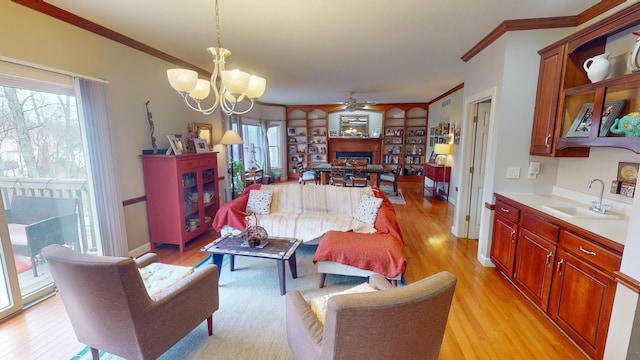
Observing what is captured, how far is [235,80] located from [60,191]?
224 cm

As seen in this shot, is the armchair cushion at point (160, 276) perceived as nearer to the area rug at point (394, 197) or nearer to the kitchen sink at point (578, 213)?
the kitchen sink at point (578, 213)

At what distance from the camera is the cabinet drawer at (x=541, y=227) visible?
6.76ft

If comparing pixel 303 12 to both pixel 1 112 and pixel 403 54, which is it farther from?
pixel 1 112

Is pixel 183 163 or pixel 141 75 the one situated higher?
pixel 141 75

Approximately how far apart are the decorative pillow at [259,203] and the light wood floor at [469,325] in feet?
2.84

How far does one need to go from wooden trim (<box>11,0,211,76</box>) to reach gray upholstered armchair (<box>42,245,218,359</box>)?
7.23ft

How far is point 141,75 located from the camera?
129 inches

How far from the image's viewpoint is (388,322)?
1.02 m

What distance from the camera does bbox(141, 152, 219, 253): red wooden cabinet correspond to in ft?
10.9

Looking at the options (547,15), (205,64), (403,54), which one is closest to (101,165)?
(205,64)

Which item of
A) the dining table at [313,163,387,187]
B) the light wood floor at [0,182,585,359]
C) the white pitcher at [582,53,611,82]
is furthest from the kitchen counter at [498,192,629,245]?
the dining table at [313,163,387,187]

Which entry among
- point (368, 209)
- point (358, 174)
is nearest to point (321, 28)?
point (368, 209)

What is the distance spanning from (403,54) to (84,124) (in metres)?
3.84

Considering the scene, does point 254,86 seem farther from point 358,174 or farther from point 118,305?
point 358,174
